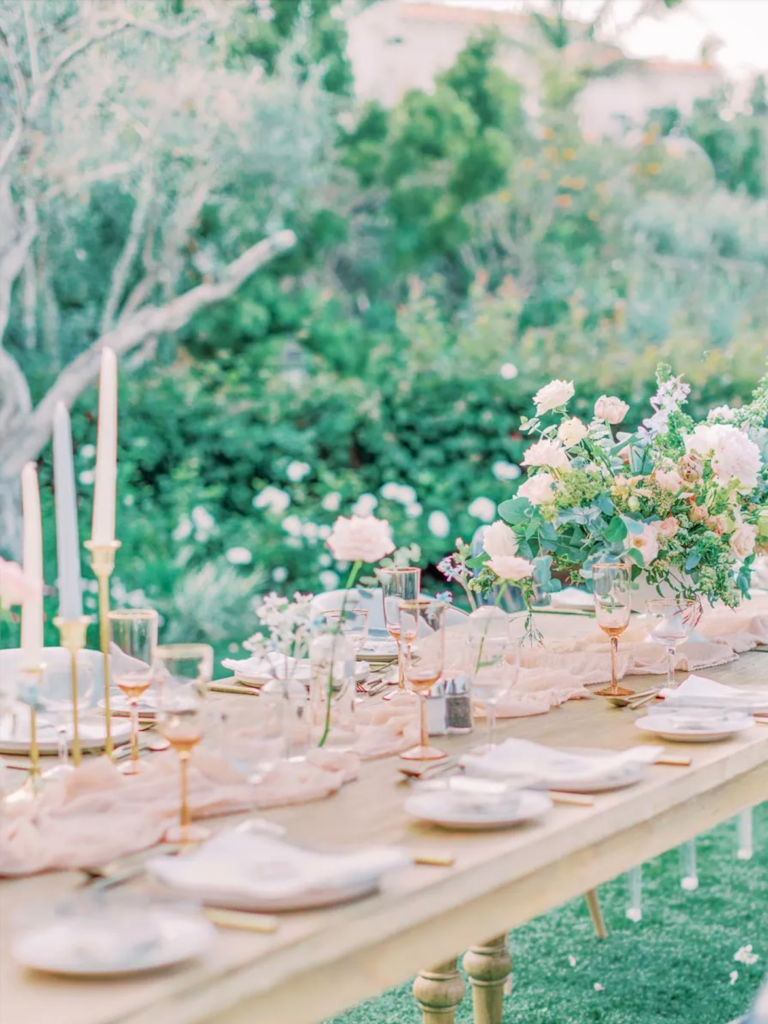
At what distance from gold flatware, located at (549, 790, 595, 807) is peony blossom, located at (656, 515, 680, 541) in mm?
809

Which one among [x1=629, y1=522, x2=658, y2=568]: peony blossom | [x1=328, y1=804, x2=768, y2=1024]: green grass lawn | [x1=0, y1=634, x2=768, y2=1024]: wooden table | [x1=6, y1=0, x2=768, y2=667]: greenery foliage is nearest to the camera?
[x1=0, y1=634, x2=768, y2=1024]: wooden table

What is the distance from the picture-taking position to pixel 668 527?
7.97ft

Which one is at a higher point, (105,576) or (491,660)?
(105,576)

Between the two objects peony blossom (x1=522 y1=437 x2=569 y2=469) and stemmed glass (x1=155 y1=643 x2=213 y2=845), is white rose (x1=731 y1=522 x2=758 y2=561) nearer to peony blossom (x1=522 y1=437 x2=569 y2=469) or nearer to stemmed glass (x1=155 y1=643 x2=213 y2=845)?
peony blossom (x1=522 y1=437 x2=569 y2=469)

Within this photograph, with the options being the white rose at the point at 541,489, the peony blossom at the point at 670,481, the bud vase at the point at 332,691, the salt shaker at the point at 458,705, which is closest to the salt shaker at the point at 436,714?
the salt shaker at the point at 458,705

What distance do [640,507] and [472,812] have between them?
1000 millimetres

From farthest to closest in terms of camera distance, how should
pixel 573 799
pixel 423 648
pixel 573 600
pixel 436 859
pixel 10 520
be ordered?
pixel 10 520 < pixel 573 600 < pixel 423 648 < pixel 573 799 < pixel 436 859

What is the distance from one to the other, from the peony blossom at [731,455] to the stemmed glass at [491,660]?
0.60m

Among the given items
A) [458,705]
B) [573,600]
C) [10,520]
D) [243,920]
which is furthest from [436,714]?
[10,520]

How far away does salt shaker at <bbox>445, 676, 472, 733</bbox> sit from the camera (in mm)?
2104

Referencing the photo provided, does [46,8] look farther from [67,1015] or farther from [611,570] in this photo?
[67,1015]

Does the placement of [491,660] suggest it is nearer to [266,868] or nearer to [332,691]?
[332,691]

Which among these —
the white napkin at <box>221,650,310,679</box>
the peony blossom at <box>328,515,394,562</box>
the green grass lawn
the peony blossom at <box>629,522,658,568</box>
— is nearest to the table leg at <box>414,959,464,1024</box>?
the green grass lawn

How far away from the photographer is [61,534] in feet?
5.37
